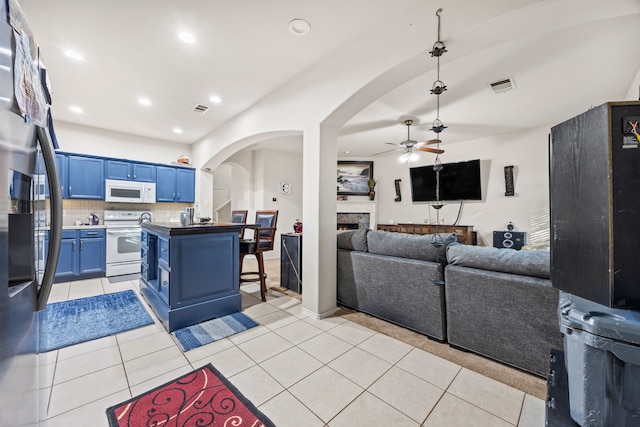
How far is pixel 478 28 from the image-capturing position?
1805 mm

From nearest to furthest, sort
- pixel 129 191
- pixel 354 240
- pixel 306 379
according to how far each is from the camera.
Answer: pixel 306 379
pixel 354 240
pixel 129 191

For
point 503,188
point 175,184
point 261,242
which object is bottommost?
point 261,242

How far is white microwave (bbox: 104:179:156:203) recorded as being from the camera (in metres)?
4.73

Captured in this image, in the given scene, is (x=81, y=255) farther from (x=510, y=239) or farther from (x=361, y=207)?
(x=510, y=239)

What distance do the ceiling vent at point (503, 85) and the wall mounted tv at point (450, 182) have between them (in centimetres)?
260

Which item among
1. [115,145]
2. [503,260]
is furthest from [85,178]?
[503,260]

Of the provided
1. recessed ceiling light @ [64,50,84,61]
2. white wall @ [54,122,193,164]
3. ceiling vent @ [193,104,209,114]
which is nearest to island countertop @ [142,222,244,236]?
recessed ceiling light @ [64,50,84,61]

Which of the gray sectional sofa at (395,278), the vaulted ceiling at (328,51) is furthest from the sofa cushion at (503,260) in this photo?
the vaulted ceiling at (328,51)

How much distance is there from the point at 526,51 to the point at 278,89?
2783 millimetres

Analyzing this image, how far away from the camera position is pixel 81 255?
169 inches

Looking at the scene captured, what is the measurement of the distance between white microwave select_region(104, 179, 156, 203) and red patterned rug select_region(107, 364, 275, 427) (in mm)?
4346

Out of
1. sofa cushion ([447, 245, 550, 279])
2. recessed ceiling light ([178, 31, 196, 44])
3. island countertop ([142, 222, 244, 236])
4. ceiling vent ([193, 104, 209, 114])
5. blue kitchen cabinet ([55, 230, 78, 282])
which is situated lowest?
blue kitchen cabinet ([55, 230, 78, 282])

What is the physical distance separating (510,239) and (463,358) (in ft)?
14.0

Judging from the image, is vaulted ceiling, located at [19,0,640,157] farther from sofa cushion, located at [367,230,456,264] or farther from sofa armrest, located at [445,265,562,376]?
sofa armrest, located at [445,265,562,376]
